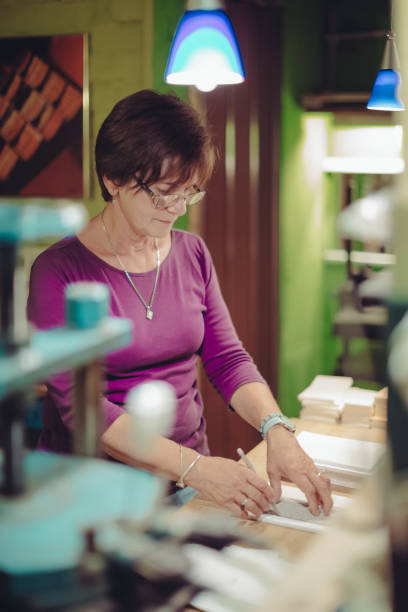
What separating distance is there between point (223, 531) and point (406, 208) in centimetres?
33

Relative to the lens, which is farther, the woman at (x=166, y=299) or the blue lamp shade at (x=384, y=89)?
the blue lamp shade at (x=384, y=89)

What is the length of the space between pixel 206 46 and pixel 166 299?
0.76 meters

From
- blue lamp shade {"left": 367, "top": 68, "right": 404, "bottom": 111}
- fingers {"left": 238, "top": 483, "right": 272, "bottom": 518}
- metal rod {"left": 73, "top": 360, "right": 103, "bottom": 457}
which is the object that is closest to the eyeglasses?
fingers {"left": 238, "top": 483, "right": 272, "bottom": 518}

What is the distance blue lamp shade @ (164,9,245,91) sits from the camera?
6.45 feet

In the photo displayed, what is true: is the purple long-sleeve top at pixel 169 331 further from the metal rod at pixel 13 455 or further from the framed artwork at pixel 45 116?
the framed artwork at pixel 45 116

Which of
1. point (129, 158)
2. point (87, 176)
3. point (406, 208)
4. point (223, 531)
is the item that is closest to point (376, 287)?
point (406, 208)

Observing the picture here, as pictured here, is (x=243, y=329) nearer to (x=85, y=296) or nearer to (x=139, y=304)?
(x=139, y=304)

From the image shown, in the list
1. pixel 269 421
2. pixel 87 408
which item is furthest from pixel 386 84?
pixel 87 408

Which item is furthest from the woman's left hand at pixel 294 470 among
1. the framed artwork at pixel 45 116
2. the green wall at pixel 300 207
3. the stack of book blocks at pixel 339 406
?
the green wall at pixel 300 207

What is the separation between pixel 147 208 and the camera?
1.63m

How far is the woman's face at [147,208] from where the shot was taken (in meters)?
1.59

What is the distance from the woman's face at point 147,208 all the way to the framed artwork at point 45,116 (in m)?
1.91

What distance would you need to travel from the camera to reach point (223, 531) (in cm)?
61

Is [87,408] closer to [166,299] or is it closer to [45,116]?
[166,299]
